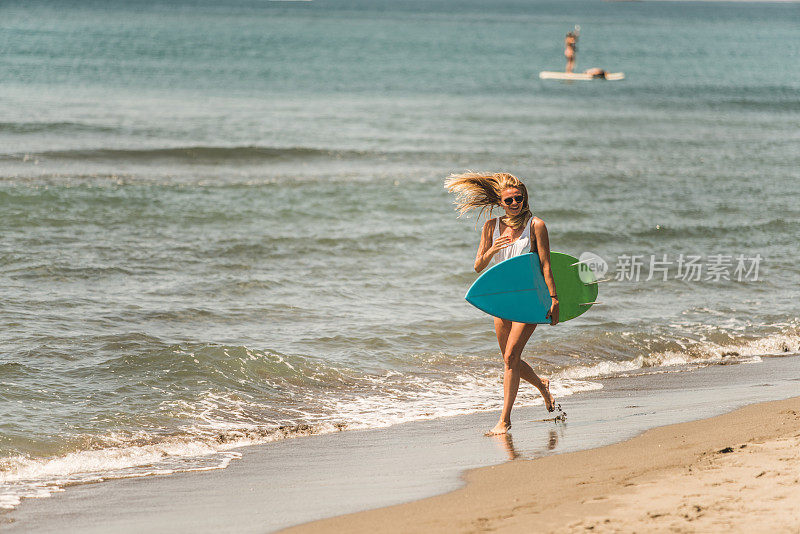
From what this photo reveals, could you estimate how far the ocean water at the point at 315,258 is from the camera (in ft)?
24.0

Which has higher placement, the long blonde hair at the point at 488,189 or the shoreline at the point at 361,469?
the long blonde hair at the point at 488,189

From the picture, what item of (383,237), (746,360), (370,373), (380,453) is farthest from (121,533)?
(383,237)

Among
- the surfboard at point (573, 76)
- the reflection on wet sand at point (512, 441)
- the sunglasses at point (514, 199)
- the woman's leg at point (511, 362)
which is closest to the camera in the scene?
the reflection on wet sand at point (512, 441)

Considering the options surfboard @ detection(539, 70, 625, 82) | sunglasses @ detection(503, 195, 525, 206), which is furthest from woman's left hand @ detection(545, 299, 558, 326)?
surfboard @ detection(539, 70, 625, 82)

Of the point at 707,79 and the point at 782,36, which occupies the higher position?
the point at 782,36

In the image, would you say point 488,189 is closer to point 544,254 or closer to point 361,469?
point 544,254

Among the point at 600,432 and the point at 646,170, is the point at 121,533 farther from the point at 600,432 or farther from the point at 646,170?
the point at 646,170

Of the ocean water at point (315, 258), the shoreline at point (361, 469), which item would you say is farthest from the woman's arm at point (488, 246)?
the ocean water at point (315, 258)

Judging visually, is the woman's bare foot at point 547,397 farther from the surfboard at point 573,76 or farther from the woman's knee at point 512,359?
the surfboard at point 573,76

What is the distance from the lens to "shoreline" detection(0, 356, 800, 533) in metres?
4.73

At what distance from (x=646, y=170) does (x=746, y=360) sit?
43.1ft

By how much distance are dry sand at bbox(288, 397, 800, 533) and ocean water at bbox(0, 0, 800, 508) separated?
1905mm

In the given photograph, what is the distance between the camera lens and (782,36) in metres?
109

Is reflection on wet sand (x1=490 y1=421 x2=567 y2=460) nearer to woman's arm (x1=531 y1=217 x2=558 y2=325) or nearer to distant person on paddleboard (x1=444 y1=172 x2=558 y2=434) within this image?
distant person on paddleboard (x1=444 y1=172 x2=558 y2=434)
